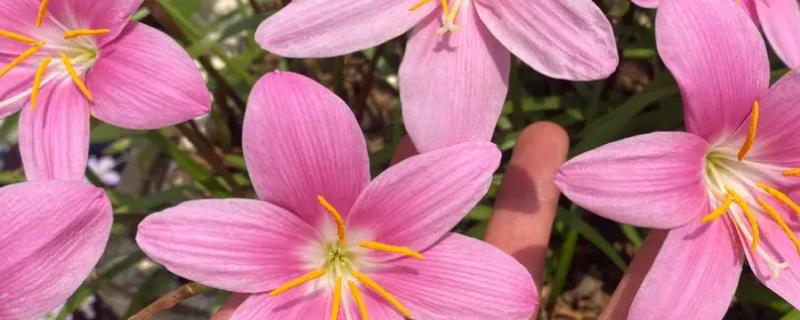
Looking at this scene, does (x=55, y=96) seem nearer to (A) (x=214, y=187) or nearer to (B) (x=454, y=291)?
(A) (x=214, y=187)

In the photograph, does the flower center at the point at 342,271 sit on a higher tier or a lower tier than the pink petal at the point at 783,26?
lower

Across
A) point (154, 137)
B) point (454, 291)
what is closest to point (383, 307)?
point (454, 291)

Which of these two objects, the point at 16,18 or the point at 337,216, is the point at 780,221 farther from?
the point at 16,18

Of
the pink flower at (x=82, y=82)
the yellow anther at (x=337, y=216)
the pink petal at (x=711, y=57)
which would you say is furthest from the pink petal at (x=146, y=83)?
the pink petal at (x=711, y=57)

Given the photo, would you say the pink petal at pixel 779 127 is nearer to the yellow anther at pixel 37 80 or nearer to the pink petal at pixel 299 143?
the pink petal at pixel 299 143

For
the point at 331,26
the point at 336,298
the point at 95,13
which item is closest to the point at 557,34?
the point at 331,26

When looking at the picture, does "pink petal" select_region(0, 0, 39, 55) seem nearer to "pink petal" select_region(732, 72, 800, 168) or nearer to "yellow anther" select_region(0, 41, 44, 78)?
"yellow anther" select_region(0, 41, 44, 78)

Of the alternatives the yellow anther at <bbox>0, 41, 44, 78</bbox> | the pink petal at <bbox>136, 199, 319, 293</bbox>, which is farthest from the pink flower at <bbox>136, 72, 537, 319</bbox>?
the yellow anther at <bbox>0, 41, 44, 78</bbox>
